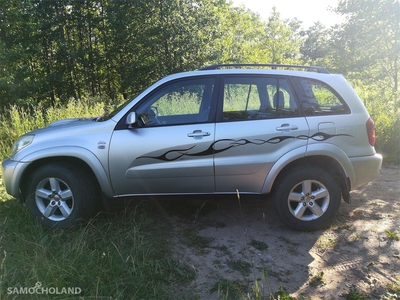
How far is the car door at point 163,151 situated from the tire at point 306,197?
806mm

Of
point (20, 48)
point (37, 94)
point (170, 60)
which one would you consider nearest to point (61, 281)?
point (20, 48)

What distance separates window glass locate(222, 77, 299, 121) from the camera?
147 inches

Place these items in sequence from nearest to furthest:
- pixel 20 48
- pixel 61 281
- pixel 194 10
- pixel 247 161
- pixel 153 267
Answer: pixel 61 281 → pixel 153 267 → pixel 247 161 → pixel 20 48 → pixel 194 10

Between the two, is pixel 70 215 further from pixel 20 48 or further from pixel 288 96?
pixel 20 48

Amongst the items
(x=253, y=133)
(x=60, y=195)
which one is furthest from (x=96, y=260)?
(x=253, y=133)

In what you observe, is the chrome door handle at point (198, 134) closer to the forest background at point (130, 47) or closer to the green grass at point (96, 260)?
the green grass at point (96, 260)

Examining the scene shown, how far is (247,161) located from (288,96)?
89 cm

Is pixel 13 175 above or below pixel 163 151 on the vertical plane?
below

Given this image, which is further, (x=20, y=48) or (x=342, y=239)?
(x=20, y=48)

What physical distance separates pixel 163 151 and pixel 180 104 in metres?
0.65

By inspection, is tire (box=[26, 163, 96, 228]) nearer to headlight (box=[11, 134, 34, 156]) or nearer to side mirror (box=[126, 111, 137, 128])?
headlight (box=[11, 134, 34, 156])

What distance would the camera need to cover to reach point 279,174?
149 inches

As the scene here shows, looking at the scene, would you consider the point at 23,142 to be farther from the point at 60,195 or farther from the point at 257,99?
the point at 257,99

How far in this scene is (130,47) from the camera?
17.2 m
